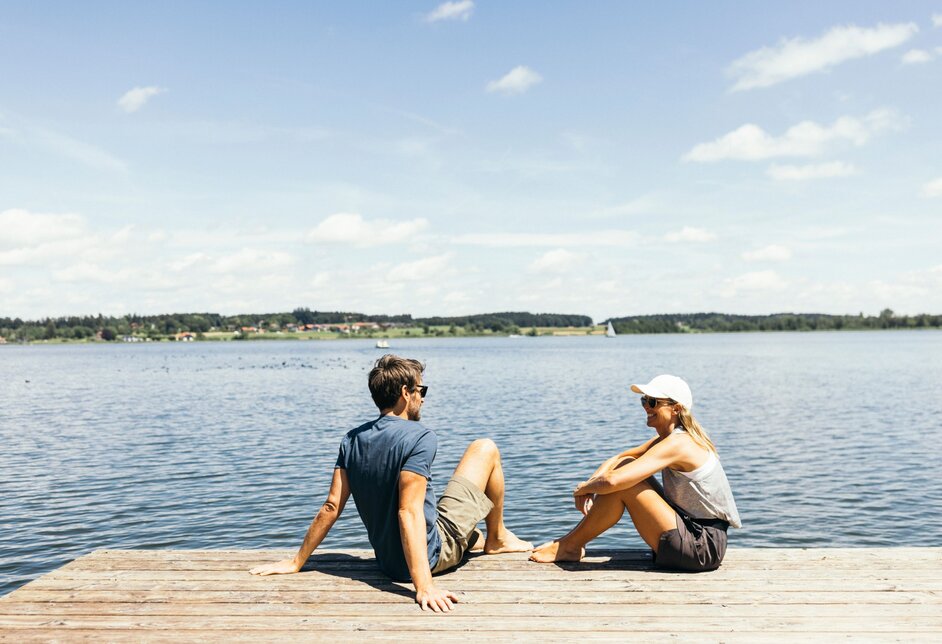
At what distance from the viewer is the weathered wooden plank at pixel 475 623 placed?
4934 millimetres

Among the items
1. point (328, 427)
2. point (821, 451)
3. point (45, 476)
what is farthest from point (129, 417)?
point (821, 451)

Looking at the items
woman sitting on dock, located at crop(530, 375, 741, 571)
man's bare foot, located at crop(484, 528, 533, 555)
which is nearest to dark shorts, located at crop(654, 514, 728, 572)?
woman sitting on dock, located at crop(530, 375, 741, 571)

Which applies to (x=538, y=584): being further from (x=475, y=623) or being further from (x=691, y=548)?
(x=691, y=548)

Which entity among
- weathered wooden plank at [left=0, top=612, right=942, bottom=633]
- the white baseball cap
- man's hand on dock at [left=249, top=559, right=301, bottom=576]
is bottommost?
weathered wooden plank at [left=0, top=612, right=942, bottom=633]

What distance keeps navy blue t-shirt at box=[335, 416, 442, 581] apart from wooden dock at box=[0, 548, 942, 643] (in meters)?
0.31

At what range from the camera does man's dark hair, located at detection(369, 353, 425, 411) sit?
555 centimetres

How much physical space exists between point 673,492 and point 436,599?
7.58 ft

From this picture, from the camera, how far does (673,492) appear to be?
20.6ft

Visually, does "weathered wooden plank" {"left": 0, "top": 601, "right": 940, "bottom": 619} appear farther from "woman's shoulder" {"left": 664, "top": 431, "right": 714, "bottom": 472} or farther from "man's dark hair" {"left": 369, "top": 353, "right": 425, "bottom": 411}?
"man's dark hair" {"left": 369, "top": 353, "right": 425, "bottom": 411}

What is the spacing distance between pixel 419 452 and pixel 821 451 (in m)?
20.5

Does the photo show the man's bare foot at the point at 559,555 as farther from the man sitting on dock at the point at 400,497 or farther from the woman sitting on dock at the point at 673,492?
the man sitting on dock at the point at 400,497

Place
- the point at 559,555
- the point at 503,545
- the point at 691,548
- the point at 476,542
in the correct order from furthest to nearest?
1. the point at 503,545
2. the point at 476,542
3. the point at 559,555
4. the point at 691,548

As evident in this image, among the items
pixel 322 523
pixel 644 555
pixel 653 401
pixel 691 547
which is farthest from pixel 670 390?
pixel 322 523

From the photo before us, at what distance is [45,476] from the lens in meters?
19.4
